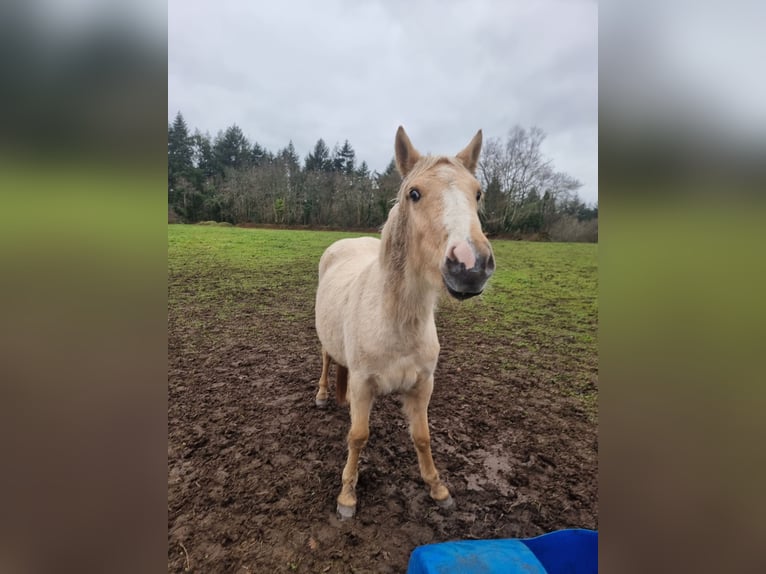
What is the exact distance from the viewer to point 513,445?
357cm

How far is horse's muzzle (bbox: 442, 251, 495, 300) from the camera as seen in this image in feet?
5.62

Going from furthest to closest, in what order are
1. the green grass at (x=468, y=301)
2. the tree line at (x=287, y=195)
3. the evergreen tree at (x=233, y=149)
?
the evergreen tree at (x=233, y=149)
the tree line at (x=287, y=195)
the green grass at (x=468, y=301)

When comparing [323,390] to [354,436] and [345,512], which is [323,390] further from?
[345,512]

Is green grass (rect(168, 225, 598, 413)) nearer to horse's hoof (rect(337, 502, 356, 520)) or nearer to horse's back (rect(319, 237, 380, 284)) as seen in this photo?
horse's back (rect(319, 237, 380, 284))

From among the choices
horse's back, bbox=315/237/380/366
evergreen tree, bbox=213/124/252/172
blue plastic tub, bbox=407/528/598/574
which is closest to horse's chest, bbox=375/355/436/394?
horse's back, bbox=315/237/380/366

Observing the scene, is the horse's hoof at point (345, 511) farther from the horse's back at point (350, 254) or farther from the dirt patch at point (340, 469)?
the horse's back at point (350, 254)

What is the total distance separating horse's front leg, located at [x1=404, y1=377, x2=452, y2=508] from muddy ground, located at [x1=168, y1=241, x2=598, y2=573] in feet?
0.33

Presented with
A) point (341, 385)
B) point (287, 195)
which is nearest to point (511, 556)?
point (341, 385)

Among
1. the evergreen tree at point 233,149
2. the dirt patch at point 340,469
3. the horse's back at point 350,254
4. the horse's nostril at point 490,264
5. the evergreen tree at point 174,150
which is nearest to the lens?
the evergreen tree at point 174,150

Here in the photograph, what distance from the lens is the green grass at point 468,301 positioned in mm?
5949

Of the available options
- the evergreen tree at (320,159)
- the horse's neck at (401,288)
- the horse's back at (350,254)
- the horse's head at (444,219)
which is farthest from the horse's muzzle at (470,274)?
the evergreen tree at (320,159)
